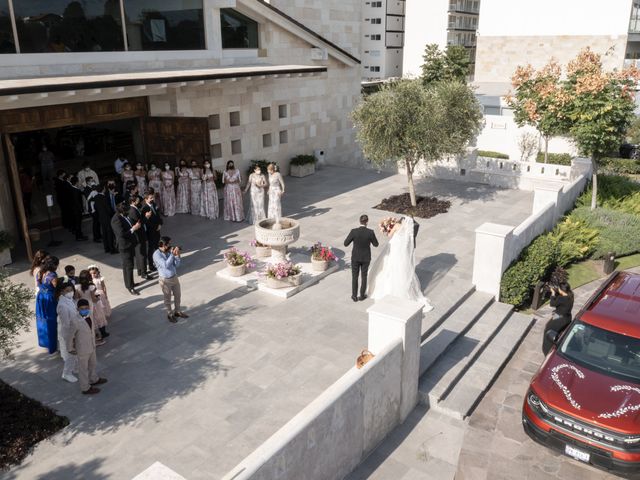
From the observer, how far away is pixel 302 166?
929 inches

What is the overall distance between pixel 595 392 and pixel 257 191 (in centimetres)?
1053

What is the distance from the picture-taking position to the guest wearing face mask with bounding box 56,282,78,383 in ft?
27.1

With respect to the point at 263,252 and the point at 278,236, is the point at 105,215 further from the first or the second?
the point at 278,236

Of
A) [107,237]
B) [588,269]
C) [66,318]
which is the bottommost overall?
[588,269]


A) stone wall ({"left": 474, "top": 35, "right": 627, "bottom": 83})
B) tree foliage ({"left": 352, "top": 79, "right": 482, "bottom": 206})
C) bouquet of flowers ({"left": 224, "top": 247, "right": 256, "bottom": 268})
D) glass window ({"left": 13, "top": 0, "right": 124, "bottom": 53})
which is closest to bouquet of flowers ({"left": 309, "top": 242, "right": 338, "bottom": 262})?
bouquet of flowers ({"left": 224, "top": 247, "right": 256, "bottom": 268})

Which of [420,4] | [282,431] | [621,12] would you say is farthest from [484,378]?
[420,4]

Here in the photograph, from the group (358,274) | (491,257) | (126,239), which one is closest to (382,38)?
(491,257)

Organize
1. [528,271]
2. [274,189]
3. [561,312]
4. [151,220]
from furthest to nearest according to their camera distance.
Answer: [274,189] < [528,271] < [151,220] < [561,312]

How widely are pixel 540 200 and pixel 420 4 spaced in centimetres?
6220

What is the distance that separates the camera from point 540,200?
16.5m

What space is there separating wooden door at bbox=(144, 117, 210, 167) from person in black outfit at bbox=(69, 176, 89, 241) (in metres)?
3.74

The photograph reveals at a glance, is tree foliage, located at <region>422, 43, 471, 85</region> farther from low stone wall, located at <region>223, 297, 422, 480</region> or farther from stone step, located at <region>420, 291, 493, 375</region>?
low stone wall, located at <region>223, 297, 422, 480</region>

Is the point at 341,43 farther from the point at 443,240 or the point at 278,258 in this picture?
the point at 278,258

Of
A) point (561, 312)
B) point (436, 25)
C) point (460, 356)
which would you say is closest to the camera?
point (460, 356)
